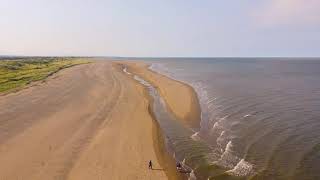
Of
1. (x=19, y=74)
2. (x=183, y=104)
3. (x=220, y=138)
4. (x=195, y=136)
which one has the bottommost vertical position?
(x=195, y=136)

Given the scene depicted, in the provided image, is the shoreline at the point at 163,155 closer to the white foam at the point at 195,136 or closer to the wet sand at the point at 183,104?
the white foam at the point at 195,136

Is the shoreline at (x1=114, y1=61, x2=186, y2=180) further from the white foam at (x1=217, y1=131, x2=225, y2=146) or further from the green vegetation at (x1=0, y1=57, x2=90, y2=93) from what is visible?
the green vegetation at (x1=0, y1=57, x2=90, y2=93)

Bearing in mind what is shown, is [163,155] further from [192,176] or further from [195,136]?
[195,136]

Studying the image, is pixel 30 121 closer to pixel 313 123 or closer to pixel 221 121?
pixel 221 121

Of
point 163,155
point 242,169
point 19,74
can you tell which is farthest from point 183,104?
point 19,74

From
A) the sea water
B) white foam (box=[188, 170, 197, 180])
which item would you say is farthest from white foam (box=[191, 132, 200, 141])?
white foam (box=[188, 170, 197, 180])

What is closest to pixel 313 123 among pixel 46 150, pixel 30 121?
pixel 46 150

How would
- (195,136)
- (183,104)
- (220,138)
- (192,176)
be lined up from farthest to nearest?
(183,104) → (195,136) → (220,138) → (192,176)

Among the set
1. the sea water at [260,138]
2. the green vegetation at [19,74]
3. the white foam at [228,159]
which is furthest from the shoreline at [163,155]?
the green vegetation at [19,74]
